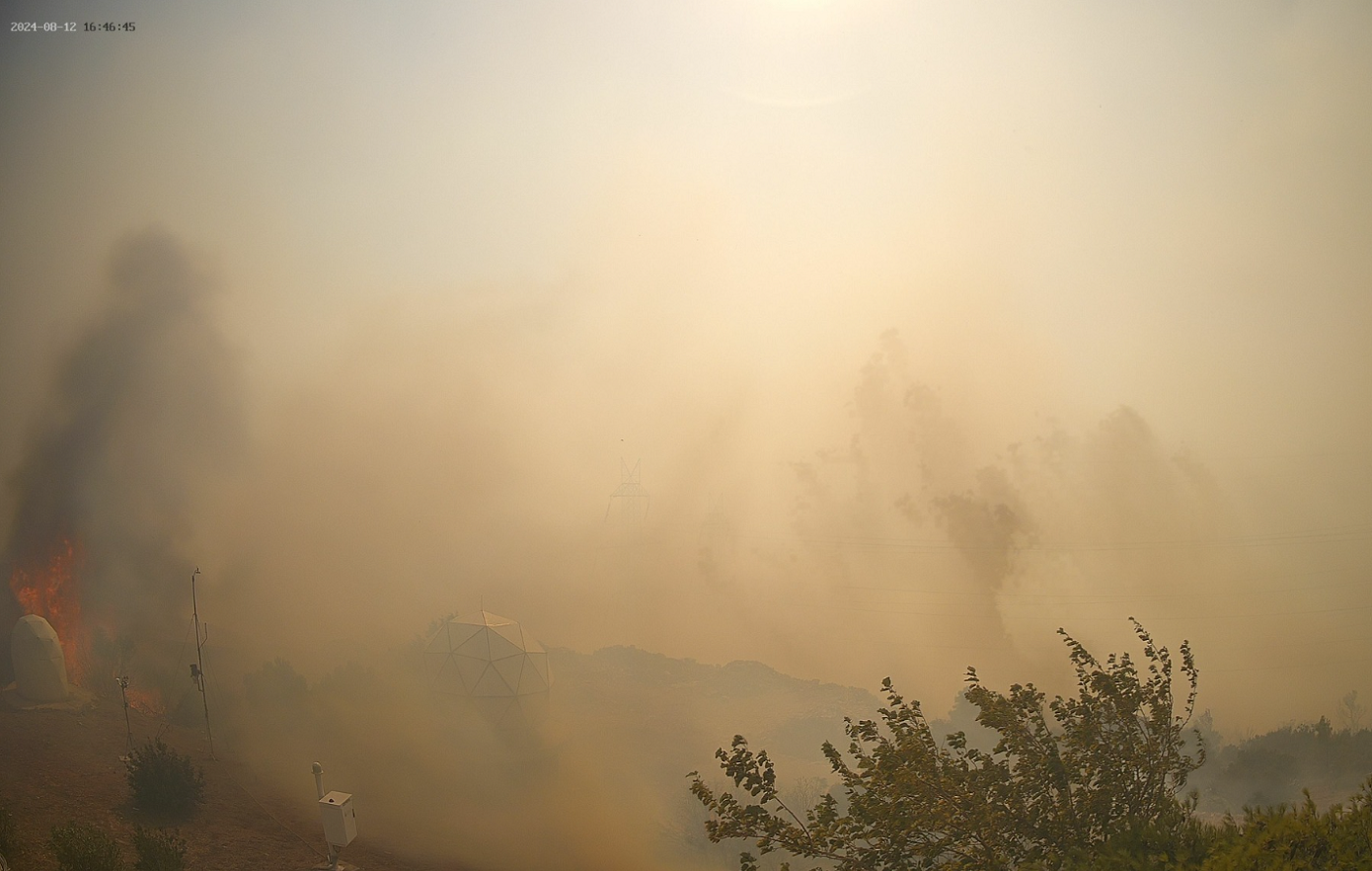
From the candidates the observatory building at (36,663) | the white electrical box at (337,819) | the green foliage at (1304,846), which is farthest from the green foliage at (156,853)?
the green foliage at (1304,846)

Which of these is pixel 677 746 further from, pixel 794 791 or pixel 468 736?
pixel 468 736

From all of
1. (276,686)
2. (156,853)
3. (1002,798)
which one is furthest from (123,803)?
(1002,798)

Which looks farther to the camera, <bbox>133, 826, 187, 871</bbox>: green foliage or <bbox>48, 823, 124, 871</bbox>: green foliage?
<bbox>133, 826, 187, 871</bbox>: green foliage

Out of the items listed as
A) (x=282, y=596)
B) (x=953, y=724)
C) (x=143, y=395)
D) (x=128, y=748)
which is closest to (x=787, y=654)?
(x=953, y=724)

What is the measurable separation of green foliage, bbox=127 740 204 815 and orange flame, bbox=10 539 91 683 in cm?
545

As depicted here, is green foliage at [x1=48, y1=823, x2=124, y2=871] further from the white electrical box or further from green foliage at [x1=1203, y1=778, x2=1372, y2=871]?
green foliage at [x1=1203, y1=778, x2=1372, y2=871]

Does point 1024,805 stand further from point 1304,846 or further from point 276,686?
point 276,686

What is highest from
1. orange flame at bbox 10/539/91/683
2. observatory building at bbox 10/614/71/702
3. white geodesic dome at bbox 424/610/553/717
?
orange flame at bbox 10/539/91/683

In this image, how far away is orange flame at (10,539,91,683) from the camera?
14109 mm

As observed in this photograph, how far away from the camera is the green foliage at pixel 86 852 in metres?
7.95

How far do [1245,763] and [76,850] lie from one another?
16015 millimetres

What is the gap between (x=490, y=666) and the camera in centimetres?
1236

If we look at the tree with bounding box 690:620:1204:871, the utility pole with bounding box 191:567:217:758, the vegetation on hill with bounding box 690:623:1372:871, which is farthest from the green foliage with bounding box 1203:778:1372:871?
the utility pole with bounding box 191:567:217:758

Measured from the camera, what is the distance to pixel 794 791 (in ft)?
38.7
